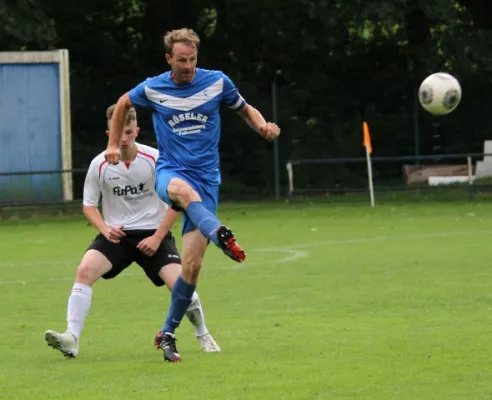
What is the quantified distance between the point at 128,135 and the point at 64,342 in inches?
60.8

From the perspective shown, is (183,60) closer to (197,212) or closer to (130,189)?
(197,212)

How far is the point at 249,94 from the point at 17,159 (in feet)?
20.9

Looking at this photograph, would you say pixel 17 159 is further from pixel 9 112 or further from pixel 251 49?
pixel 251 49

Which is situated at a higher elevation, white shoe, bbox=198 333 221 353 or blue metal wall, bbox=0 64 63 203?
blue metal wall, bbox=0 64 63 203

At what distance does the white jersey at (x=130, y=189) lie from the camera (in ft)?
34.2

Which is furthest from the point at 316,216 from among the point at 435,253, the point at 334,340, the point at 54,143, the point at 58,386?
the point at 58,386

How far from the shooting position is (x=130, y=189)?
34.2 ft

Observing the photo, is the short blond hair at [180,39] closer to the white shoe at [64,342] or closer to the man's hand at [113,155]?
the man's hand at [113,155]

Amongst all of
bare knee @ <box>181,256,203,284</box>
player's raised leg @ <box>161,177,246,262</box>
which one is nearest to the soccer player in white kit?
bare knee @ <box>181,256,203,284</box>

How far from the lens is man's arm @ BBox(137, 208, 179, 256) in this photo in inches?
398

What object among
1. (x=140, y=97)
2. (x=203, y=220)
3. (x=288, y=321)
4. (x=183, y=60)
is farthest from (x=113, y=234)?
(x=288, y=321)

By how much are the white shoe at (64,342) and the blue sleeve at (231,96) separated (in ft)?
6.14

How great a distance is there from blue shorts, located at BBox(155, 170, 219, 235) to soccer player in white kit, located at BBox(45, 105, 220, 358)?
1.81 ft

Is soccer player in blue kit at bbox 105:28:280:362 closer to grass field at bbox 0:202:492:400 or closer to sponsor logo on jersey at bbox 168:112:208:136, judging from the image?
sponsor logo on jersey at bbox 168:112:208:136
